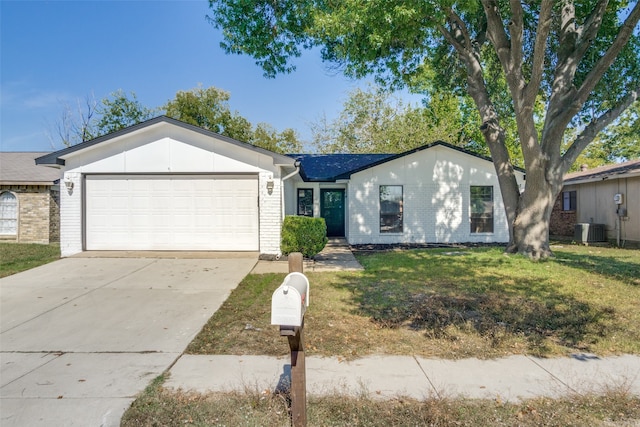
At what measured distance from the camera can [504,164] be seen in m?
10.4

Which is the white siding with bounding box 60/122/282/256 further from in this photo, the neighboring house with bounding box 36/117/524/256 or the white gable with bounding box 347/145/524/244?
the white gable with bounding box 347/145/524/244

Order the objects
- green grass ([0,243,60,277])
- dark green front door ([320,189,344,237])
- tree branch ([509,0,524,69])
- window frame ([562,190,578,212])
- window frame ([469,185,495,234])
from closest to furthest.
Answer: tree branch ([509,0,524,69]), green grass ([0,243,60,277]), window frame ([469,185,495,234]), dark green front door ([320,189,344,237]), window frame ([562,190,578,212])

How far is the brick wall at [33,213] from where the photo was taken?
48.0 feet

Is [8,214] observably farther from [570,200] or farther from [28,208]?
[570,200]

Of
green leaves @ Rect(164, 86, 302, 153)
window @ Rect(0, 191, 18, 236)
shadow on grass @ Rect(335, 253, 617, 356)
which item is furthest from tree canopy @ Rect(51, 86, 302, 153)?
shadow on grass @ Rect(335, 253, 617, 356)

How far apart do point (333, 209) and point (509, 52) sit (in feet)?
30.7

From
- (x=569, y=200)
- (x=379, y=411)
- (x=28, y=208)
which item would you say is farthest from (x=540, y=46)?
(x=28, y=208)

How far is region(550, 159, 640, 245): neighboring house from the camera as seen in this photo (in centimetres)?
1383

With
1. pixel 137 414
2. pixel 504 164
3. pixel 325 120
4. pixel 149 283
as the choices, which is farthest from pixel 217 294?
pixel 325 120

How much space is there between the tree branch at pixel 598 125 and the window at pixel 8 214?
19770mm

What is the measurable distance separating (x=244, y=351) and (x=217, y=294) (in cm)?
276

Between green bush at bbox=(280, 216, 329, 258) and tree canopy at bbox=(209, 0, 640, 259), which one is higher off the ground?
tree canopy at bbox=(209, 0, 640, 259)

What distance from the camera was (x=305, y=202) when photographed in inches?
645

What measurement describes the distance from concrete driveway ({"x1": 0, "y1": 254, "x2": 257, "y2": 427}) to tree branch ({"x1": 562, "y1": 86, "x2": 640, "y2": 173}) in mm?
9084
